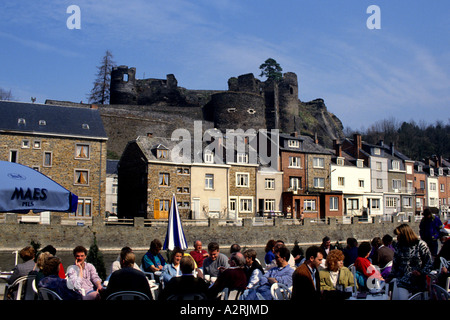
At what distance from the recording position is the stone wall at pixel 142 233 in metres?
29.5

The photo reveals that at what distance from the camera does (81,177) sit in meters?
36.6

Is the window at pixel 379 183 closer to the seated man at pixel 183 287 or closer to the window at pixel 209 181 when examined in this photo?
the window at pixel 209 181

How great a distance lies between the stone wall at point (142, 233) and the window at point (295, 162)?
8.10 m

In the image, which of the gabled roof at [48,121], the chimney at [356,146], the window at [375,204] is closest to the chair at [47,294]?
the gabled roof at [48,121]

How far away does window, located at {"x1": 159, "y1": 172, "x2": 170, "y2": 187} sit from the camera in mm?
38656

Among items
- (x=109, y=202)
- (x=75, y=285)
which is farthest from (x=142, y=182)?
(x=75, y=285)

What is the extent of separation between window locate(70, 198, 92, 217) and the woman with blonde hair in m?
31.2

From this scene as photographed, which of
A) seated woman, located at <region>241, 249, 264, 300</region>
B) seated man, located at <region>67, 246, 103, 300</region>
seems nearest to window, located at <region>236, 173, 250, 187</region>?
seated woman, located at <region>241, 249, 264, 300</region>

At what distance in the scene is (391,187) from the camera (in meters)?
57.3

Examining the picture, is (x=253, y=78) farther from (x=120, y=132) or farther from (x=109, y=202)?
(x=109, y=202)

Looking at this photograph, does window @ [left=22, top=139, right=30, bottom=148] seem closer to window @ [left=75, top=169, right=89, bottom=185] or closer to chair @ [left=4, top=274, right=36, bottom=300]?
window @ [left=75, top=169, right=89, bottom=185]

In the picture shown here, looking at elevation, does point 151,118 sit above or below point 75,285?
above

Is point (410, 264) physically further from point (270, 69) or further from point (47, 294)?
point (270, 69)

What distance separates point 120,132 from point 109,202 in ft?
42.4
